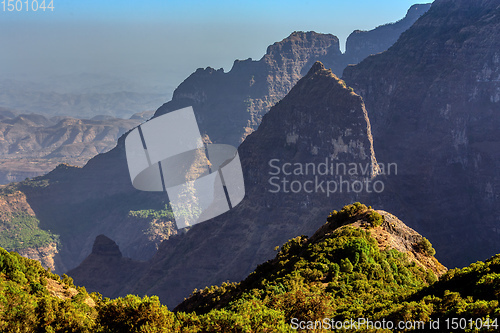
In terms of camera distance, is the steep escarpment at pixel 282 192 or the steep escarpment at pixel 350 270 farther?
the steep escarpment at pixel 282 192

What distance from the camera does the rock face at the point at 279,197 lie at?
317 ft

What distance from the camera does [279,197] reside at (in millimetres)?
107562

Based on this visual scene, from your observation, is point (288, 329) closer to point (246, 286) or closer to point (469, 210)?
point (246, 286)

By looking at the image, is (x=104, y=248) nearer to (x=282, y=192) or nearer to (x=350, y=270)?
(x=282, y=192)

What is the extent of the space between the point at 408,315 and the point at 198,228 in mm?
97015

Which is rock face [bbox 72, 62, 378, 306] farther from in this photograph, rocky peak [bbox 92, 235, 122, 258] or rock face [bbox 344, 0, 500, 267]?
rock face [bbox 344, 0, 500, 267]

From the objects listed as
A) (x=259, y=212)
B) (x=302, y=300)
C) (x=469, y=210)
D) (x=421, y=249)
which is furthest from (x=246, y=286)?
(x=469, y=210)

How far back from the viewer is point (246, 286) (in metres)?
30.4

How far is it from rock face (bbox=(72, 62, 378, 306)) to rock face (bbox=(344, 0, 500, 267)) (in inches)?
615

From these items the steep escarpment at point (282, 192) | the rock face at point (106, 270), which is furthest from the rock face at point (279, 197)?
the rock face at point (106, 270)

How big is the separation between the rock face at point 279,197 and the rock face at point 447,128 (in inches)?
615

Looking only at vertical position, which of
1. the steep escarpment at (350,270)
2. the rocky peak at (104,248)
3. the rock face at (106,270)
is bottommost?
the rock face at (106,270)

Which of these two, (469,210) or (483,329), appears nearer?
(483,329)

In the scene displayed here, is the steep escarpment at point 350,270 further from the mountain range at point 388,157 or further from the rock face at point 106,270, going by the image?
the rock face at point 106,270
